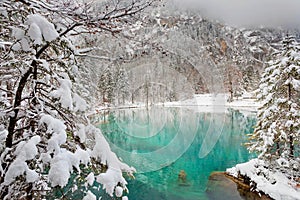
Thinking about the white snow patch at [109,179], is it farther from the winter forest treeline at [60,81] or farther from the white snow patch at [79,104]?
the white snow patch at [79,104]

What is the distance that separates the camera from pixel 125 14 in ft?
6.84

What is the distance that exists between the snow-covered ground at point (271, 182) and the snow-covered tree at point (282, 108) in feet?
1.75

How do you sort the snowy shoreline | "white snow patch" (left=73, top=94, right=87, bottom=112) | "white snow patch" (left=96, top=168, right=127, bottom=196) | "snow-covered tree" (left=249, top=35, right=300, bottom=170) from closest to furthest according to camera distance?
"white snow patch" (left=96, top=168, right=127, bottom=196) → "white snow patch" (left=73, top=94, right=87, bottom=112) → "snow-covered tree" (left=249, top=35, right=300, bottom=170) → the snowy shoreline

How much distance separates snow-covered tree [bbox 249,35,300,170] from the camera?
952cm

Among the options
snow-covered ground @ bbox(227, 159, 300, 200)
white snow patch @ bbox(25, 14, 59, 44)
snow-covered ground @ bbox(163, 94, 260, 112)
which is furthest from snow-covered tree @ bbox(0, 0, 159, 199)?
snow-covered ground @ bbox(163, 94, 260, 112)

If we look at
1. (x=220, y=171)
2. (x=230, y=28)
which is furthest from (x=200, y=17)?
(x=220, y=171)

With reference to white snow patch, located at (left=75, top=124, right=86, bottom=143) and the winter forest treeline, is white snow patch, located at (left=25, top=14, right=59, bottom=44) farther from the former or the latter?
white snow patch, located at (left=75, top=124, right=86, bottom=143)

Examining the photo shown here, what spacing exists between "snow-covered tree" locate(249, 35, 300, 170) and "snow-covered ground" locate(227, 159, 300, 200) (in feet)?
1.75

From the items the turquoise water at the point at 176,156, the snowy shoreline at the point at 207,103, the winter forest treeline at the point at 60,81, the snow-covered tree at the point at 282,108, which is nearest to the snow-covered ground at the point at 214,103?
the snowy shoreline at the point at 207,103

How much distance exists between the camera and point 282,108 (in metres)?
10.1

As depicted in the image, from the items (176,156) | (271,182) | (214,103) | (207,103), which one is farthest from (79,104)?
(207,103)

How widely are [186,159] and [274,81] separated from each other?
7384mm

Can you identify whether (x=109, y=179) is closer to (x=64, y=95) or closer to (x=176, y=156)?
(x=64, y=95)

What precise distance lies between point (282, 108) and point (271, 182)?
3.01 meters
